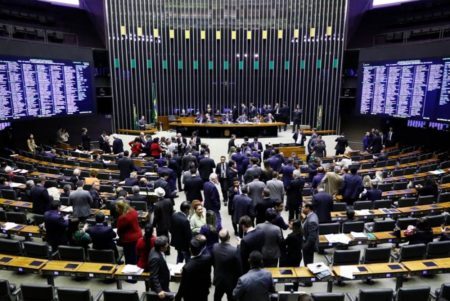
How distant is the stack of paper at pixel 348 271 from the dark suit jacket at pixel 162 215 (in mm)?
2680

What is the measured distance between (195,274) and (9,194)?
21.0 ft

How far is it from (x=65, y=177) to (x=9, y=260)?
15.2 ft

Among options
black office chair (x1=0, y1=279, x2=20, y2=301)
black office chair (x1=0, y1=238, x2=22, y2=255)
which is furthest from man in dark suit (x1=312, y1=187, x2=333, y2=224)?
black office chair (x1=0, y1=238, x2=22, y2=255)

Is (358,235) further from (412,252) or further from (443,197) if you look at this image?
(443,197)

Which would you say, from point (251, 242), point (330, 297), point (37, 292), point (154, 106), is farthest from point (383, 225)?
point (154, 106)

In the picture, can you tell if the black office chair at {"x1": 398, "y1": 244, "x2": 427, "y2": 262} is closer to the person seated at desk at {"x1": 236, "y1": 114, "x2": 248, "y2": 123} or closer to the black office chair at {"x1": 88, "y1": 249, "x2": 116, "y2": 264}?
the black office chair at {"x1": 88, "y1": 249, "x2": 116, "y2": 264}

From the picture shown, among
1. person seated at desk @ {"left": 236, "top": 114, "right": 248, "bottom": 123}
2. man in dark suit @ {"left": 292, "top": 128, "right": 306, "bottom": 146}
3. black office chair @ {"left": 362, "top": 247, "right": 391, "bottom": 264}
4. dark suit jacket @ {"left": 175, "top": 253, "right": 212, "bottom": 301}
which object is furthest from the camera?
person seated at desk @ {"left": 236, "top": 114, "right": 248, "bottom": 123}

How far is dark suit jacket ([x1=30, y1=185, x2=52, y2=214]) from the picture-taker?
22.0 feet

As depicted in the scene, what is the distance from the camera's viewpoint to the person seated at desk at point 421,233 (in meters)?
5.50

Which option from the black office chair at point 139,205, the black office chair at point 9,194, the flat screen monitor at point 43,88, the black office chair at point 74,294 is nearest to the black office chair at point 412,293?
the black office chair at point 74,294

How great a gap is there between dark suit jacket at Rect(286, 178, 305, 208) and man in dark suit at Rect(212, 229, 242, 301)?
3487 millimetres

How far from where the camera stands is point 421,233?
5539 millimetres

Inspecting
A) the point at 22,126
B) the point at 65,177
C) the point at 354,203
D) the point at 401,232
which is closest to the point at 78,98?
the point at 22,126

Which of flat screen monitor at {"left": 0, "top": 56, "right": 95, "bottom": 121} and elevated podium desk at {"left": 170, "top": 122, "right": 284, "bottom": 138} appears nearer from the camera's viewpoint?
flat screen monitor at {"left": 0, "top": 56, "right": 95, "bottom": 121}
